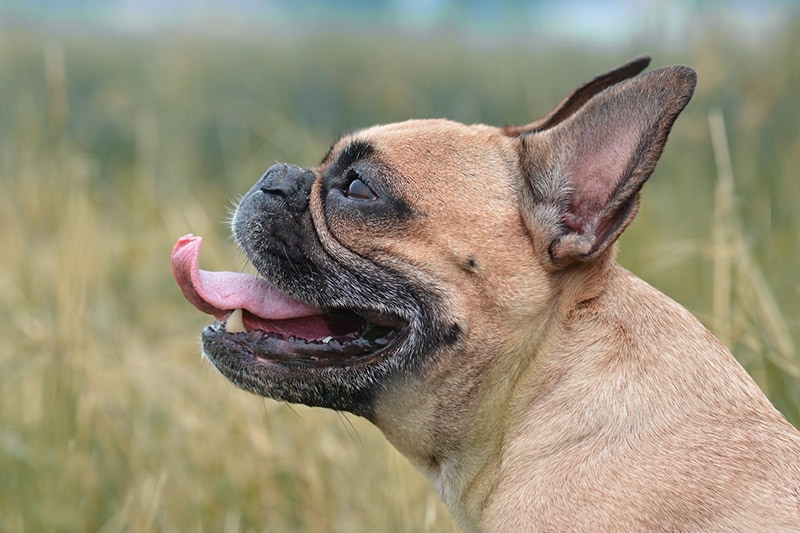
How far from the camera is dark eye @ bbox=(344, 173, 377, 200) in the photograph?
8.78ft

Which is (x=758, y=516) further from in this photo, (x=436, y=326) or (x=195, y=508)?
(x=195, y=508)

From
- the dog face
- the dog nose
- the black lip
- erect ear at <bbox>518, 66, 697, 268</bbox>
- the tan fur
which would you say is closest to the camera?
the tan fur

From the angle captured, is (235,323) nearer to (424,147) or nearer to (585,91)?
(424,147)

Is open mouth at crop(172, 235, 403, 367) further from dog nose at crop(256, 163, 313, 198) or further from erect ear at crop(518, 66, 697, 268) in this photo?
erect ear at crop(518, 66, 697, 268)

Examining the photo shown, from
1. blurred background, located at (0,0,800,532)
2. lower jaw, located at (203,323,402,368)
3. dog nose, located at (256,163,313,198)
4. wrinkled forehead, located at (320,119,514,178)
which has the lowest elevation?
blurred background, located at (0,0,800,532)

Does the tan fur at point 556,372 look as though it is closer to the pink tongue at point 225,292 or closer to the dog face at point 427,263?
the dog face at point 427,263

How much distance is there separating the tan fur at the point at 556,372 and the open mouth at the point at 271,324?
17cm

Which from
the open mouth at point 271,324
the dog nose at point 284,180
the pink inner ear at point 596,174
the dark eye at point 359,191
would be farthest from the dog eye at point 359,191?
the pink inner ear at point 596,174

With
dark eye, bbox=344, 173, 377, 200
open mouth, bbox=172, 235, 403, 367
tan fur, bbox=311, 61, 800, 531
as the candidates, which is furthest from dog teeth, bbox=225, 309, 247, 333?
dark eye, bbox=344, 173, 377, 200

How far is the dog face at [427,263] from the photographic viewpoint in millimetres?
2514

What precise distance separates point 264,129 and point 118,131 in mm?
2277

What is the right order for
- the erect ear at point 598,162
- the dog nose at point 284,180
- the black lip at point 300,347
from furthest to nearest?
1. the dog nose at point 284,180
2. the black lip at point 300,347
3. the erect ear at point 598,162

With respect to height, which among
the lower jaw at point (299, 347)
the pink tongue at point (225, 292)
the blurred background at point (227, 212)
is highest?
the pink tongue at point (225, 292)

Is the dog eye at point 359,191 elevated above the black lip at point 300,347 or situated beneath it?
elevated above
